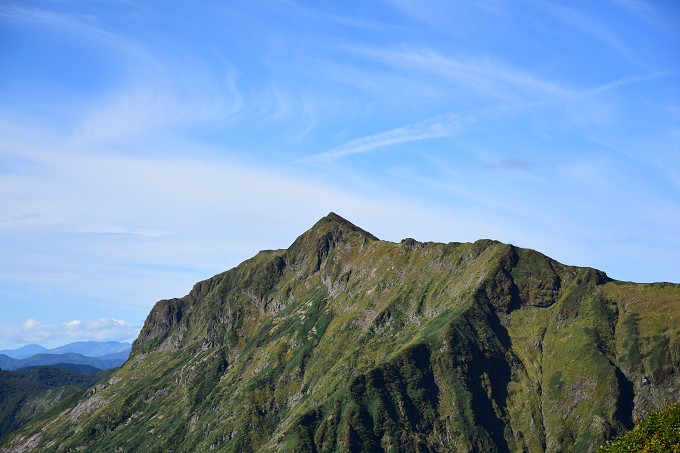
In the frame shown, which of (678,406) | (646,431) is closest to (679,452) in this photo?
(646,431)

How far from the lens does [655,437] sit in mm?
136125

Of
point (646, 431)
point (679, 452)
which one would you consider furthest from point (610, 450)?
point (679, 452)

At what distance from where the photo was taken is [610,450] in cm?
14288

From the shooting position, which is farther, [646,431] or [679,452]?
[646,431]

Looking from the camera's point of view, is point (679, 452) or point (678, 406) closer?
point (679, 452)

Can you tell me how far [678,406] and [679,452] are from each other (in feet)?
79.4

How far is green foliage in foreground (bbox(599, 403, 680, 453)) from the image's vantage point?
134m

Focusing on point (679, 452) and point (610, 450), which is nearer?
point (679, 452)

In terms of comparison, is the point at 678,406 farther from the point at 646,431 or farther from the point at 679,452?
the point at 679,452

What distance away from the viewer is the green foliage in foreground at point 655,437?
13412 cm

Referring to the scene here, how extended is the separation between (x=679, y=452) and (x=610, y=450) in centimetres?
1714

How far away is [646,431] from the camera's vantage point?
142625 mm

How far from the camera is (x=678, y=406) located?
490 feet

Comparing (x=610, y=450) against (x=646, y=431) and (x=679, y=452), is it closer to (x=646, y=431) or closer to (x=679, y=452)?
(x=646, y=431)
